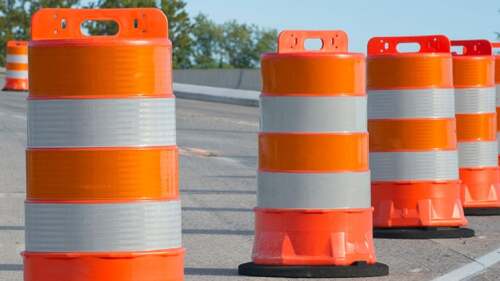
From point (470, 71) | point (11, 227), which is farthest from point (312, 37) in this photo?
point (470, 71)

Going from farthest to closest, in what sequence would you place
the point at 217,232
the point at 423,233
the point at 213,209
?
1. the point at 213,209
2. the point at 217,232
3. the point at 423,233

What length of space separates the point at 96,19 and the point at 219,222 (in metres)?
6.05

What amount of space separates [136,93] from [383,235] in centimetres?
514

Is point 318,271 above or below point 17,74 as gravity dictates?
below

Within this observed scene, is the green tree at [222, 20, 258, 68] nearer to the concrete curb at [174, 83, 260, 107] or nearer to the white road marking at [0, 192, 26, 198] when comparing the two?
the concrete curb at [174, 83, 260, 107]

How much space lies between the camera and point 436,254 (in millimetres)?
10797

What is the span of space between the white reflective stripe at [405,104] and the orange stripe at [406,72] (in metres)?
0.05

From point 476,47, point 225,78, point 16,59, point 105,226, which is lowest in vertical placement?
point 105,226

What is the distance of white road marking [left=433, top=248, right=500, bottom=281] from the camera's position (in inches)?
372

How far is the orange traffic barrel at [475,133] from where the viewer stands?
14.1 meters

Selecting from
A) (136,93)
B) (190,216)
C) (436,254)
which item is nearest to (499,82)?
(190,216)

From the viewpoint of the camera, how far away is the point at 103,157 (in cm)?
712

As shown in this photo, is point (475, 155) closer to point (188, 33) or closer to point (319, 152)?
point (319, 152)

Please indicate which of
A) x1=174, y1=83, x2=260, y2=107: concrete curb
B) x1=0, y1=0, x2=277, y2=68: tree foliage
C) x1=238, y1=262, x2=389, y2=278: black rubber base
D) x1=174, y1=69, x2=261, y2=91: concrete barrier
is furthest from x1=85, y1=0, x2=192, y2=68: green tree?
x1=238, y1=262, x2=389, y2=278: black rubber base
